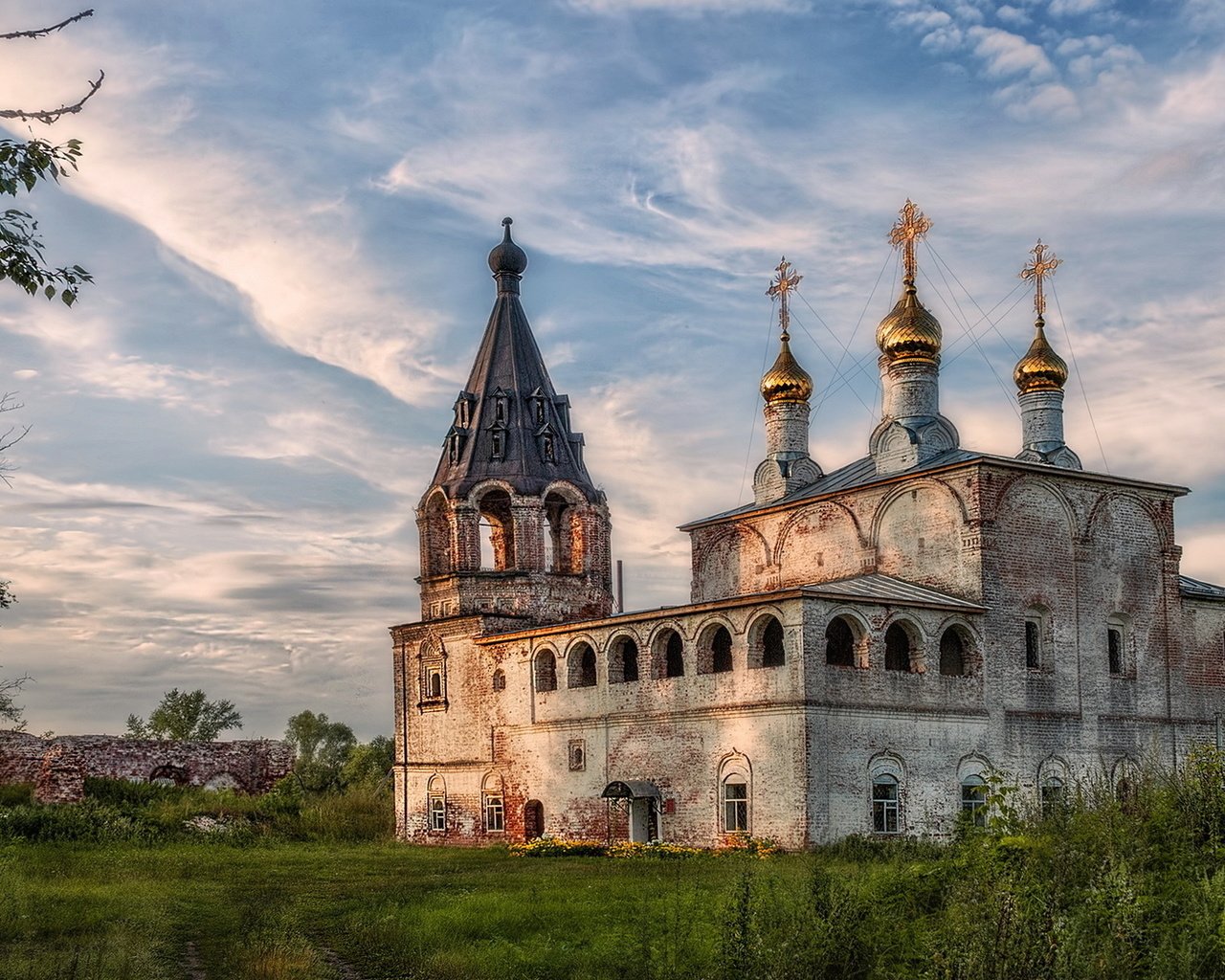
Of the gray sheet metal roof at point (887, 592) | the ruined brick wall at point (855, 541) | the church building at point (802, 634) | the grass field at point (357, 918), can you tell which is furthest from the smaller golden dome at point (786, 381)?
the grass field at point (357, 918)

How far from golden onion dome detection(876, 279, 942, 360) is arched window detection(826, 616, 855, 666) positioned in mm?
6476

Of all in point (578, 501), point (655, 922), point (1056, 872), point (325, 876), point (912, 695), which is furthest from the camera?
point (578, 501)

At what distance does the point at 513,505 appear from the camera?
31.3 meters

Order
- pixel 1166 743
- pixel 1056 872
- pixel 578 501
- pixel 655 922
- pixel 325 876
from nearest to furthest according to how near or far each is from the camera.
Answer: pixel 1056 872 < pixel 655 922 < pixel 325 876 < pixel 1166 743 < pixel 578 501

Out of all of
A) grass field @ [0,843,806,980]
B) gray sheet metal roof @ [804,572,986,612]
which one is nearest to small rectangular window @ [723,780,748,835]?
grass field @ [0,843,806,980]

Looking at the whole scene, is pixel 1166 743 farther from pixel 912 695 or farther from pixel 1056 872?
pixel 1056 872

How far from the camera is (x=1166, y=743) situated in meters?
27.6

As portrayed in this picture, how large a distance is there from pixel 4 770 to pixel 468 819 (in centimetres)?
916

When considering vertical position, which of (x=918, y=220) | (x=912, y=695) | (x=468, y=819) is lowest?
(x=468, y=819)

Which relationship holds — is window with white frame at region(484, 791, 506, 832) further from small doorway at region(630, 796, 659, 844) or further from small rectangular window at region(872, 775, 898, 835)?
small rectangular window at region(872, 775, 898, 835)

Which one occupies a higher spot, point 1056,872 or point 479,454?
point 479,454

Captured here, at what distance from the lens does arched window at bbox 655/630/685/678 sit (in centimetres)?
2656

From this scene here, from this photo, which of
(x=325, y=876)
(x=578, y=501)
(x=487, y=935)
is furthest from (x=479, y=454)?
(x=487, y=935)

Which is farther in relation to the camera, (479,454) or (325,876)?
(479,454)
